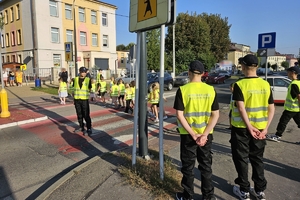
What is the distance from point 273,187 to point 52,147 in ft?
15.5

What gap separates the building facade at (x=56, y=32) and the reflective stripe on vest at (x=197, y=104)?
24.4 metres

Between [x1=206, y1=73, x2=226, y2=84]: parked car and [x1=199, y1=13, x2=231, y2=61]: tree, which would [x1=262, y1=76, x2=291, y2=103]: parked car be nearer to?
[x1=206, y1=73, x2=226, y2=84]: parked car

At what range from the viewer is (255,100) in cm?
301

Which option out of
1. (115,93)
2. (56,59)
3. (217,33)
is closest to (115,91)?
(115,93)

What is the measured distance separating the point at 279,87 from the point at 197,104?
1035 centimetres

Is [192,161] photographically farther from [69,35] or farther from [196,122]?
[69,35]

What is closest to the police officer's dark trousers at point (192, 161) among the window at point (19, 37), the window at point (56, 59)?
the window at point (56, 59)

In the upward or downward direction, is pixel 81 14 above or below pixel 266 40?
above

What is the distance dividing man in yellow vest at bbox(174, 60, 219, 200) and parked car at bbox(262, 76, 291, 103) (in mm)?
9973

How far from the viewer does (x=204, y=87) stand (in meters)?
2.82

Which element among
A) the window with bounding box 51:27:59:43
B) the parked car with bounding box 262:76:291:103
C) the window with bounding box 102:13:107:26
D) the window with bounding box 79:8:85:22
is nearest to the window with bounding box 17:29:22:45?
the window with bounding box 51:27:59:43

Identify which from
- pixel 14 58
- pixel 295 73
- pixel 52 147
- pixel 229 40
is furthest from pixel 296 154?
pixel 229 40

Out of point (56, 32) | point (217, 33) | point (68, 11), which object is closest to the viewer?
point (56, 32)

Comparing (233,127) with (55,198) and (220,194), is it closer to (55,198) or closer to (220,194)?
(220,194)
